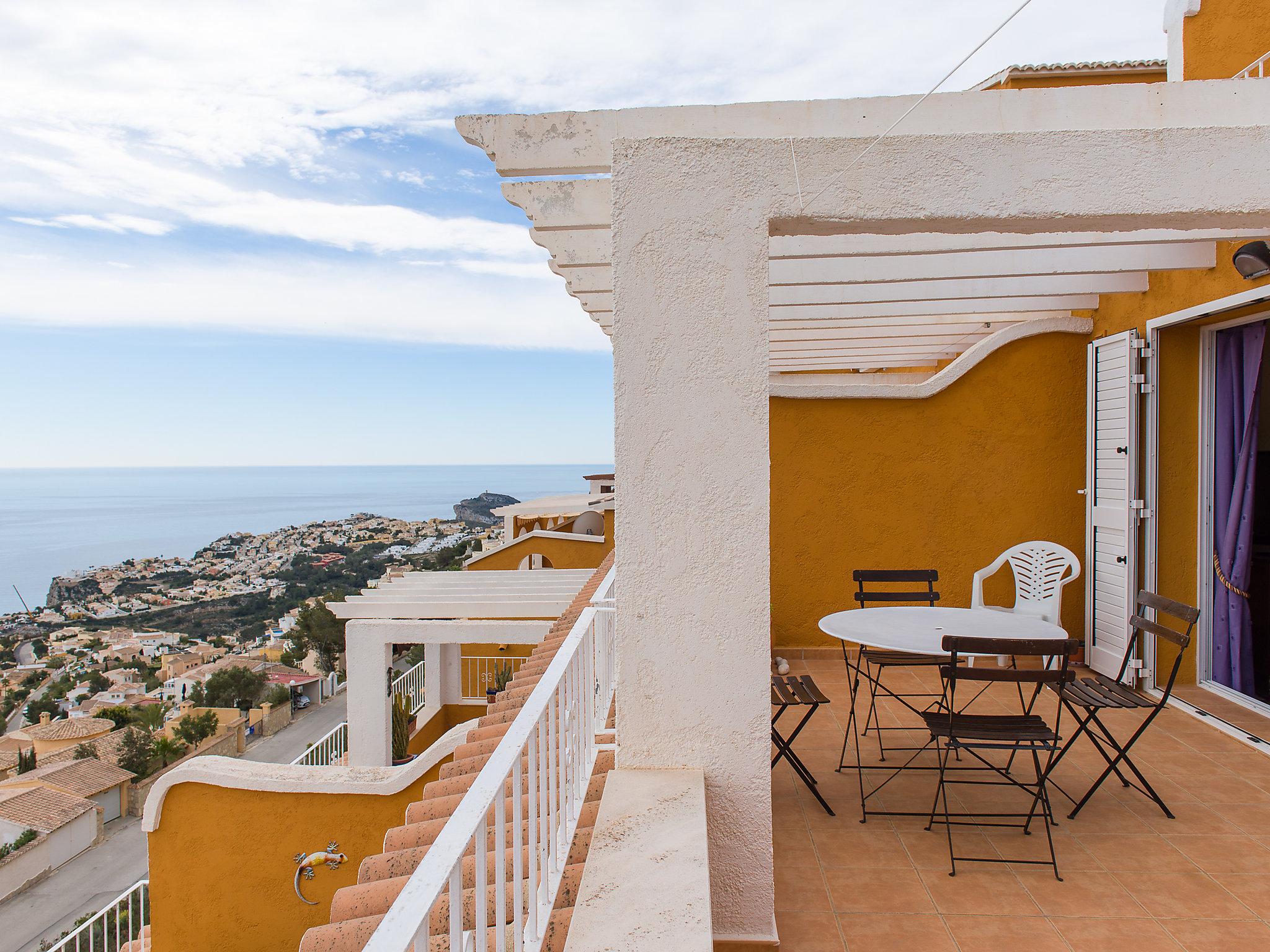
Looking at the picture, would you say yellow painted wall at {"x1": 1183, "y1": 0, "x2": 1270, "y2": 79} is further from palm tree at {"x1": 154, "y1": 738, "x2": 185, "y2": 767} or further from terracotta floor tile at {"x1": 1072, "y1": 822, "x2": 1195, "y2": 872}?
palm tree at {"x1": 154, "y1": 738, "x2": 185, "y2": 767}

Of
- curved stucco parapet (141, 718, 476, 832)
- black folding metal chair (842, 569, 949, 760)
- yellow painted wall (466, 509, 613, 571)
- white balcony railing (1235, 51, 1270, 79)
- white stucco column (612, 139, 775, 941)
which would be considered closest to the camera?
white stucco column (612, 139, 775, 941)

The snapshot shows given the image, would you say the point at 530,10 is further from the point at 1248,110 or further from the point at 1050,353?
the point at 1248,110

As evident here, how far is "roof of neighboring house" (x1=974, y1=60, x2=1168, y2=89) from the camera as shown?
26.9 feet

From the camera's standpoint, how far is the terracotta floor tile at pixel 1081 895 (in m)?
2.60

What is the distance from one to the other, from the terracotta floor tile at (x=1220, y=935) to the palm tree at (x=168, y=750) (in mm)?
22056

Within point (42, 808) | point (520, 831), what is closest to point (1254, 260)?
point (520, 831)

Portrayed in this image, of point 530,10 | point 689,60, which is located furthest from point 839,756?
point 689,60

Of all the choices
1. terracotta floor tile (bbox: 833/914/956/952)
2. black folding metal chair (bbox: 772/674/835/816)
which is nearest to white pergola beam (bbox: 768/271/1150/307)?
black folding metal chair (bbox: 772/674/835/816)

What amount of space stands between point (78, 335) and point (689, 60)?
6103 cm

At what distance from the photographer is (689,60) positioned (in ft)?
34.4

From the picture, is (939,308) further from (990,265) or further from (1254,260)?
(1254,260)

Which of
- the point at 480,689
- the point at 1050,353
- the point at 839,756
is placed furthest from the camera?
the point at 480,689

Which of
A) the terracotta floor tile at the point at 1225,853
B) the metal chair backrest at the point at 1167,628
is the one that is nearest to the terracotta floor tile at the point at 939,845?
the terracotta floor tile at the point at 1225,853

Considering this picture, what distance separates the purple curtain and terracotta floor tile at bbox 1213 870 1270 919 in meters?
2.65
